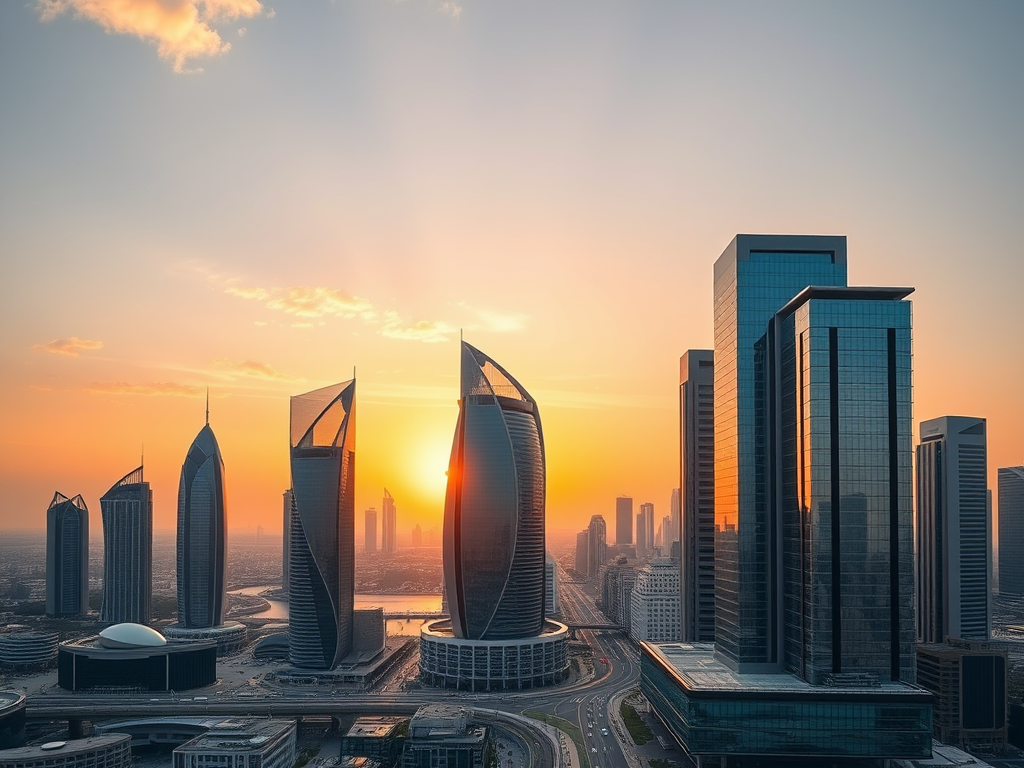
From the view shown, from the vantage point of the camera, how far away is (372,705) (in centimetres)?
13500

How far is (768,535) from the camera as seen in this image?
10388 centimetres

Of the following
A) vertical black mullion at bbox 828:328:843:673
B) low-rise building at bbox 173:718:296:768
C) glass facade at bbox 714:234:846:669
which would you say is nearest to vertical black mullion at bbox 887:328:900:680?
vertical black mullion at bbox 828:328:843:673

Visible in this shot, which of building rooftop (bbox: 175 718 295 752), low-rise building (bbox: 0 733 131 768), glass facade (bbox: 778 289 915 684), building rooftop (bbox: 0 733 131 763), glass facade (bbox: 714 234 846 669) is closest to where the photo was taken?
glass facade (bbox: 778 289 915 684)

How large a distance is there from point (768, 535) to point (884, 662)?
1762 centimetres

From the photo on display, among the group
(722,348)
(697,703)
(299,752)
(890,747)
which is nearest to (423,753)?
(299,752)

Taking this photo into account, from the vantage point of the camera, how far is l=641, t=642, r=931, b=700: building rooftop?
A: 299 feet

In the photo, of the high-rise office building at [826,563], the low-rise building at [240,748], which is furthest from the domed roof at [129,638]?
the high-rise office building at [826,563]

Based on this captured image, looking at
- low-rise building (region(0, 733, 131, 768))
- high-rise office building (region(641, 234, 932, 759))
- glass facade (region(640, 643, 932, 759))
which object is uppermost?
high-rise office building (region(641, 234, 932, 759))

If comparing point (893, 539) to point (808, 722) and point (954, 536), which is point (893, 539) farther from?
point (954, 536)

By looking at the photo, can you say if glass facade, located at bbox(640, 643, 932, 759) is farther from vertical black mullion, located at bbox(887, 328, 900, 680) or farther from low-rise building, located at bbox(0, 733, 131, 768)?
low-rise building, located at bbox(0, 733, 131, 768)

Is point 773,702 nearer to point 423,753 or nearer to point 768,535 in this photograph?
point 768,535

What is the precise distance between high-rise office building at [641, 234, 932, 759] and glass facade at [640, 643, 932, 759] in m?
0.10

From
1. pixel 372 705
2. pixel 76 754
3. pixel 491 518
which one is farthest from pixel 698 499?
pixel 76 754

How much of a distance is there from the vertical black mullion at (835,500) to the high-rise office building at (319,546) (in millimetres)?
99706
